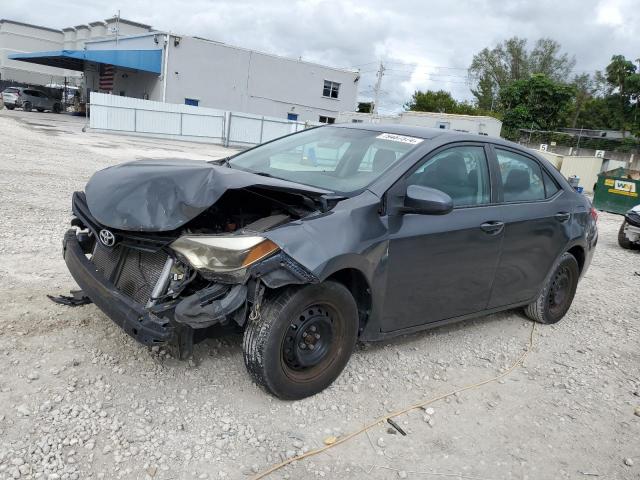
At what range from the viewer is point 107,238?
10.9 feet

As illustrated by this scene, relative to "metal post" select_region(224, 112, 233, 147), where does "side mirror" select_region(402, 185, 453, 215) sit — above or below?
above

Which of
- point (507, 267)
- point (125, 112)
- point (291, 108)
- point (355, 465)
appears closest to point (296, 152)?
point (507, 267)

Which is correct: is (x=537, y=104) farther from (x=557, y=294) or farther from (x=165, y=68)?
(x=557, y=294)

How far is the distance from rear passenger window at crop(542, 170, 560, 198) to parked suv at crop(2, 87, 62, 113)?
39014 millimetres

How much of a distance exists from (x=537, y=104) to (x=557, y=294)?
36336 mm

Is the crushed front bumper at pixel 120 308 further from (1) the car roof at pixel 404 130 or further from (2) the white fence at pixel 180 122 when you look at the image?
(2) the white fence at pixel 180 122

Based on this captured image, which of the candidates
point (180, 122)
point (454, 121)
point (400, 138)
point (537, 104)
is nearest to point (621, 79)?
point (537, 104)

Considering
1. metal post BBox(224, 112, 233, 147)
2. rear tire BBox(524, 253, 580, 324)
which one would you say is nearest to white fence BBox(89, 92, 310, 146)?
metal post BBox(224, 112, 233, 147)

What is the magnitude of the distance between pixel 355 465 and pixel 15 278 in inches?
133

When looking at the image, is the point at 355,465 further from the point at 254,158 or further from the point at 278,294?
the point at 254,158

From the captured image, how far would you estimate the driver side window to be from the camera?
151 inches

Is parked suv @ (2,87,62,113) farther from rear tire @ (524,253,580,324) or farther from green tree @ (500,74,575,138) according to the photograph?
rear tire @ (524,253,580,324)

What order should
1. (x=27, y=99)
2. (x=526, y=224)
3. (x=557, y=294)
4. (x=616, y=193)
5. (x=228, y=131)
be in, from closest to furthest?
(x=526, y=224) → (x=557, y=294) → (x=616, y=193) → (x=228, y=131) → (x=27, y=99)

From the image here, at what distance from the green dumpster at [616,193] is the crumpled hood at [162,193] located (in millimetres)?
14732
